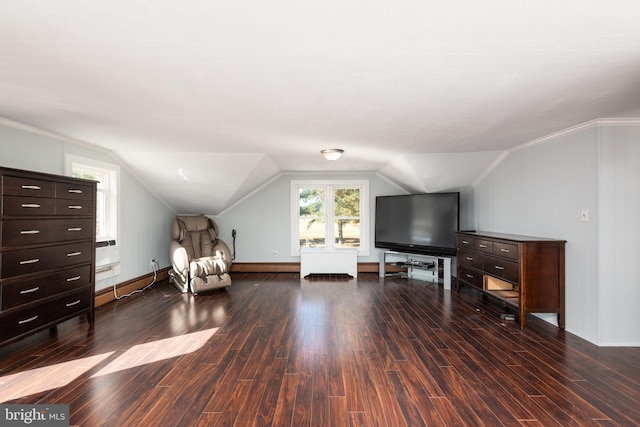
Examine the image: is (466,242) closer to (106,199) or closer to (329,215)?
(329,215)

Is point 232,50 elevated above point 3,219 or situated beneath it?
elevated above

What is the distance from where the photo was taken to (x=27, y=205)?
2723mm

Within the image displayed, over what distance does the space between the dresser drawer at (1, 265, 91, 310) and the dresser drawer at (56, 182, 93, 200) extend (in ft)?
2.31

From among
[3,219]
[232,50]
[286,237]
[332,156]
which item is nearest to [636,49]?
[232,50]

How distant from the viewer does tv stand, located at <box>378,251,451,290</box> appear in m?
5.75

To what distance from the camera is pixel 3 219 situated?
100.0 inches

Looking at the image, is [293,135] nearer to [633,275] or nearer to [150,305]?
[150,305]

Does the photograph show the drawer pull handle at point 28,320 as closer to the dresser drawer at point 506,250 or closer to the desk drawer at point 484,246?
the dresser drawer at point 506,250

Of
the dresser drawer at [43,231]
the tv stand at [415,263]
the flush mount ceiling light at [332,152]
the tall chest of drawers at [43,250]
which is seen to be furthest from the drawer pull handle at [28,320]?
the tv stand at [415,263]

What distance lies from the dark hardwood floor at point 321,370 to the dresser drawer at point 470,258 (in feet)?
2.09

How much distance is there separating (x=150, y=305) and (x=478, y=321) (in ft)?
13.4

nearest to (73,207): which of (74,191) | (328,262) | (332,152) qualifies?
(74,191)

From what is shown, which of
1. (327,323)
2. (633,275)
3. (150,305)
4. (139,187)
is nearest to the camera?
(633,275)

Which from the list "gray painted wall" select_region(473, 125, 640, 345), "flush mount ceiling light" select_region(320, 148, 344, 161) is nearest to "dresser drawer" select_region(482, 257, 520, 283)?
"gray painted wall" select_region(473, 125, 640, 345)
